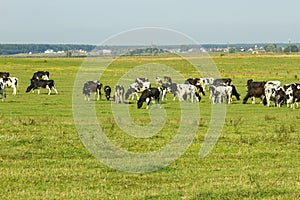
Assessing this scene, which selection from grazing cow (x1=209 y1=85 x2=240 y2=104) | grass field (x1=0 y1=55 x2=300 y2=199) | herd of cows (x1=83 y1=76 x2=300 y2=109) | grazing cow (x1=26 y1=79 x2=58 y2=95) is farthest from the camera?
grazing cow (x1=26 y1=79 x2=58 y2=95)

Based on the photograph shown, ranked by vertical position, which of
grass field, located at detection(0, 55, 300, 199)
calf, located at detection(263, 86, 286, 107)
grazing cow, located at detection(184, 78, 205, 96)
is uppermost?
grazing cow, located at detection(184, 78, 205, 96)

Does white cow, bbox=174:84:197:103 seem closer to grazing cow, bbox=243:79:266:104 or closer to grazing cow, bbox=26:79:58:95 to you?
grazing cow, bbox=243:79:266:104

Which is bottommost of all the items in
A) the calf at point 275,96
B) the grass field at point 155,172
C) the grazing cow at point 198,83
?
the grass field at point 155,172

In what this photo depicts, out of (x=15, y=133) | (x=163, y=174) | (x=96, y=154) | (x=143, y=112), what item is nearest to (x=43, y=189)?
(x=163, y=174)

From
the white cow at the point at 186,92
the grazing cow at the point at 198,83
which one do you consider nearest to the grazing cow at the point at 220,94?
the white cow at the point at 186,92

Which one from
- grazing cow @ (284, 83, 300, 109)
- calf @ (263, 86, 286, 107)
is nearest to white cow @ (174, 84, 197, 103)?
calf @ (263, 86, 286, 107)

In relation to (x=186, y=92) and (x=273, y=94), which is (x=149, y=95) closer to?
(x=186, y=92)

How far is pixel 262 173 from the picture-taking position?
45.5 ft

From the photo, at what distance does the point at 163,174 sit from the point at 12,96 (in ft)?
91.9

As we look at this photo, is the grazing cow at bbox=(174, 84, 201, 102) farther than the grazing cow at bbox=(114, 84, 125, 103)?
Yes

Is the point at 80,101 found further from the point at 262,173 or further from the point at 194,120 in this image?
the point at 262,173

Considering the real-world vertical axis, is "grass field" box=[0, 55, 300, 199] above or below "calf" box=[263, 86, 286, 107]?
below

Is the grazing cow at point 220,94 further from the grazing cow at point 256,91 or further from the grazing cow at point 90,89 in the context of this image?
the grazing cow at point 90,89

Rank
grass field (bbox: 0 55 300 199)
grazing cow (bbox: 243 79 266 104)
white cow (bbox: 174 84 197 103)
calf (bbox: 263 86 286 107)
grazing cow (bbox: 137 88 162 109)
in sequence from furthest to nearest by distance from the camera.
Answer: white cow (bbox: 174 84 197 103), grazing cow (bbox: 243 79 266 104), calf (bbox: 263 86 286 107), grazing cow (bbox: 137 88 162 109), grass field (bbox: 0 55 300 199)
